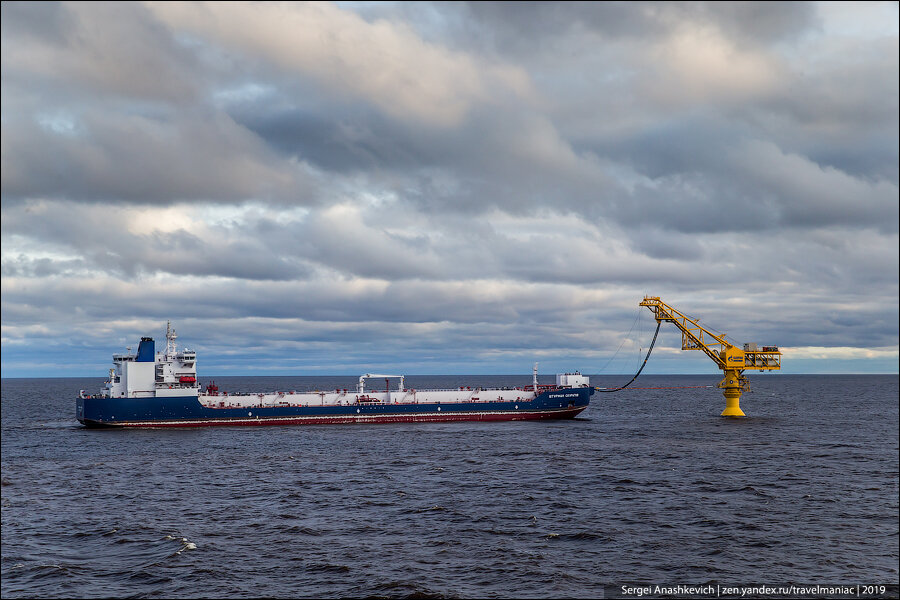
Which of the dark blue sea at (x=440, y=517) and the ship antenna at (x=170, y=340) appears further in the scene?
the ship antenna at (x=170, y=340)

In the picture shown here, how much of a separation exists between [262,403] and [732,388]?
76.5 meters

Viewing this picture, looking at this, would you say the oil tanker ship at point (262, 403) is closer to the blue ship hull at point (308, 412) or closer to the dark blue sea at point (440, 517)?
the blue ship hull at point (308, 412)

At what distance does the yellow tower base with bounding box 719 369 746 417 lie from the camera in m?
104

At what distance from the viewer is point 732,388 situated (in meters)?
106

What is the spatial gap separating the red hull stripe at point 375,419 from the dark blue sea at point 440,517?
58.6 feet

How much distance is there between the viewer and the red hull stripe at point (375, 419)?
334 feet

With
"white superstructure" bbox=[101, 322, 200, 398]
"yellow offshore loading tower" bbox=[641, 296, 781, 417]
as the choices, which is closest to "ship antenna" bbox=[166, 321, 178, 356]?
"white superstructure" bbox=[101, 322, 200, 398]

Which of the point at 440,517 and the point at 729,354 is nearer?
the point at 440,517

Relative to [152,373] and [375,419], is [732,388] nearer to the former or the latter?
[375,419]

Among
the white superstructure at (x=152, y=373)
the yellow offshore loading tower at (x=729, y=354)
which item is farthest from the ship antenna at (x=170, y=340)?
the yellow offshore loading tower at (x=729, y=354)

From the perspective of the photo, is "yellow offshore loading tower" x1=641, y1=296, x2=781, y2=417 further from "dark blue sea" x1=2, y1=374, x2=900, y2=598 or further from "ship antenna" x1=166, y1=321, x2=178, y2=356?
"ship antenna" x1=166, y1=321, x2=178, y2=356

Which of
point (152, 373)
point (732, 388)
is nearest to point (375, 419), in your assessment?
point (152, 373)

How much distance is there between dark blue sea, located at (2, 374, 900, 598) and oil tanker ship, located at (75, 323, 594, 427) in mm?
16241

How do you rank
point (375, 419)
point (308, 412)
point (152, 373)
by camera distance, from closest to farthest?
point (152, 373)
point (308, 412)
point (375, 419)
